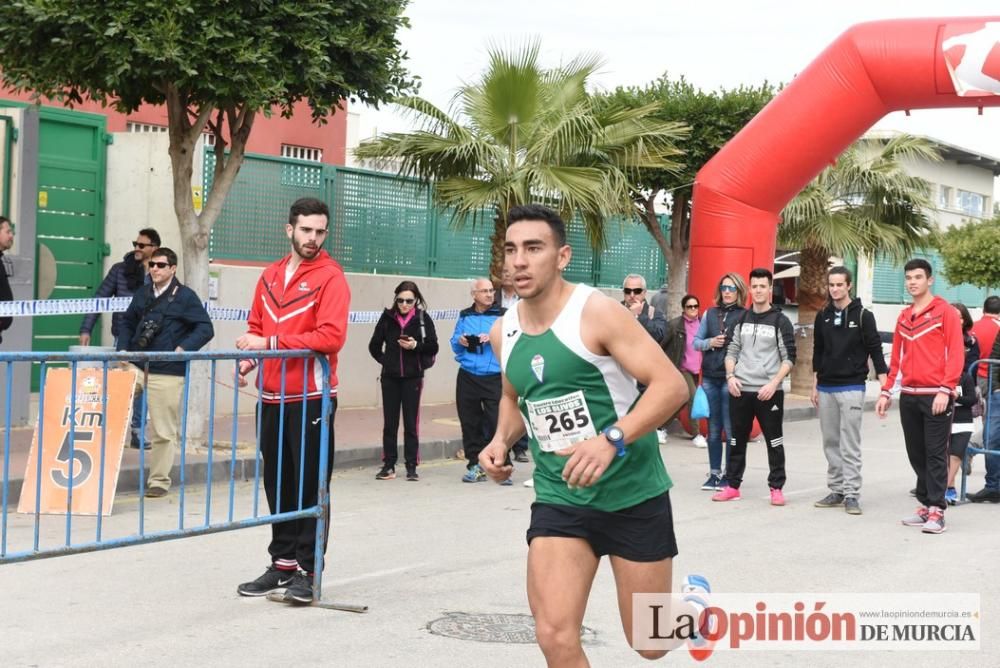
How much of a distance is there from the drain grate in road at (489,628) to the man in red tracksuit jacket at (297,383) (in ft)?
2.58

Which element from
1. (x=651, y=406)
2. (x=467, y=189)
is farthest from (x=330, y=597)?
(x=467, y=189)

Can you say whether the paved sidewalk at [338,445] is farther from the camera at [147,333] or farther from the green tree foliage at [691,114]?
the green tree foliage at [691,114]

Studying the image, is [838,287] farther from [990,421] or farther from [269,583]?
[269,583]

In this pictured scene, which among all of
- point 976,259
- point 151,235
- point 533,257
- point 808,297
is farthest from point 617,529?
point 976,259

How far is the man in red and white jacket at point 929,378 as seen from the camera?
973cm

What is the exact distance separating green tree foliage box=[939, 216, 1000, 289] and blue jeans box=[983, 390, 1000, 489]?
37986mm

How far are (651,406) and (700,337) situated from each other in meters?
7.51

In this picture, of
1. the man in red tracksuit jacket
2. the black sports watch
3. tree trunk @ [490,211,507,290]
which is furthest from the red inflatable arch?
the black sports watch

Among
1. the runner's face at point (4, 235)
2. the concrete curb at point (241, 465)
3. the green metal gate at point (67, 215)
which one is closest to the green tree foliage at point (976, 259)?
the concrete curb at point (241, 465)

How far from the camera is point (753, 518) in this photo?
10148 mm

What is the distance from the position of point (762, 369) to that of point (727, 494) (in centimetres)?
114

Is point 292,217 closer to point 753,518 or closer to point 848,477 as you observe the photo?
point 753,518

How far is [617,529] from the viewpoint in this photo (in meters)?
4.45

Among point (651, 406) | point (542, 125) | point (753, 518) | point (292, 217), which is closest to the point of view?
point (651, 406)
